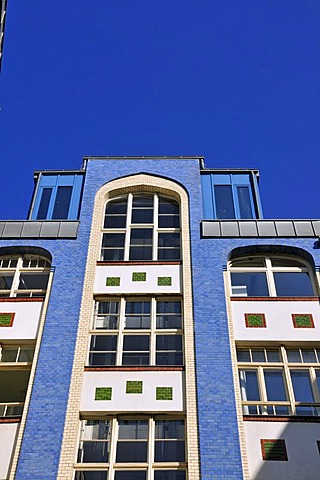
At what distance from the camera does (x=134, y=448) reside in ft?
42.9

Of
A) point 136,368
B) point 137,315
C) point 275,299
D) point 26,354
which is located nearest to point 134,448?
point 136,368

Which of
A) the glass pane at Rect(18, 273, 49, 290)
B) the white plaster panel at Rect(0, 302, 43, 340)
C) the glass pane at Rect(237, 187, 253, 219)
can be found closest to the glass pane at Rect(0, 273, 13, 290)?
the glass pane at Rect(18, 273, 49, 290)

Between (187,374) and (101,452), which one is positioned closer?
(101,452)

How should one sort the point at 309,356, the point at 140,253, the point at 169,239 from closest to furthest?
the point at 309,356, the point at 140,253, the point at 169,239

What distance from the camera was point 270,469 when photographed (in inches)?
494

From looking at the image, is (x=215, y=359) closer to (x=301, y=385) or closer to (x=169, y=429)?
(x=169, y=429)

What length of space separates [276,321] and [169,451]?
483 cm

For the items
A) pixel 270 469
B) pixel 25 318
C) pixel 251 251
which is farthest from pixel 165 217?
pixel 270 469

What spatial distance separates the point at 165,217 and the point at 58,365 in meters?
6.89

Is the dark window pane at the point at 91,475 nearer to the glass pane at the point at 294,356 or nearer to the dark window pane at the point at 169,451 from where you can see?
the dark window pane at the point at 169,451

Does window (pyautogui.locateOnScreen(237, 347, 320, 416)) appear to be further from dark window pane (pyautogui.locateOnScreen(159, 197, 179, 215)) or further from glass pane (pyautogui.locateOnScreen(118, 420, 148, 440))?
dark window pane (pyautogui.locateOnScreen(159, 197, 179, 215))

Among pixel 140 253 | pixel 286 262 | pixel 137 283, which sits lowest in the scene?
pixel 137 283

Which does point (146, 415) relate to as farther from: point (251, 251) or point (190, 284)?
point (251, 251)

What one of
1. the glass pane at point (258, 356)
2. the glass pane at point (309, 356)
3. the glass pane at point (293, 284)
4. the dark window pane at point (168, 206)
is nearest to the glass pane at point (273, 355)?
the glass pane at point (258, 356)
